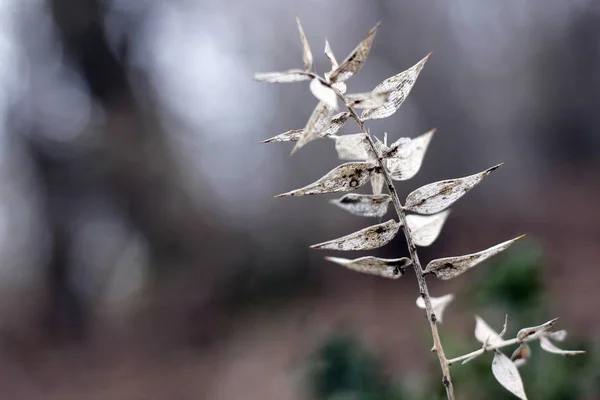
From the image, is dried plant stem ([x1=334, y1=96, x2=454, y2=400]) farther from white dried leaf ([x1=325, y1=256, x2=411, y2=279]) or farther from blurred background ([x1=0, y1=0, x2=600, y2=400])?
blurred background ([x1=0, y1=0, x2=600, y2=400])

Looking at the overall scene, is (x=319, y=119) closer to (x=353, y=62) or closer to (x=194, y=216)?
(x=353, y=62)

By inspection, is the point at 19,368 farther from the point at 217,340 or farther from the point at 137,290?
the point at 217,340

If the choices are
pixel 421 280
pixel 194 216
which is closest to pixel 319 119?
pixel 421 280

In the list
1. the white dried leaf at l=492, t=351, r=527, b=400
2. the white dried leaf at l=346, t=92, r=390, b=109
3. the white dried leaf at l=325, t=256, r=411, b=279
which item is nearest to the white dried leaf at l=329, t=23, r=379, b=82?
the white dried leaf at l=346, t=92, r=390, b=109

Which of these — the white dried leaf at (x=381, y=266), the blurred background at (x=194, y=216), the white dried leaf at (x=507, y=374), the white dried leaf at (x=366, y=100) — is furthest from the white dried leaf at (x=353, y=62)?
the blurred background at (x=194, y=216)

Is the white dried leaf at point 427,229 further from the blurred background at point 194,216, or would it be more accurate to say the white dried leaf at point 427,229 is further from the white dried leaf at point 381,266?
the blurred background at point 194,216

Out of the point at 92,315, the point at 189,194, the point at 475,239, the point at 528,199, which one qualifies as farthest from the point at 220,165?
the point at 528,199
